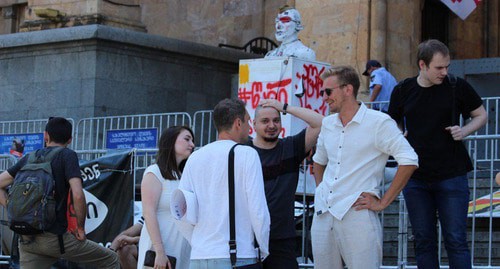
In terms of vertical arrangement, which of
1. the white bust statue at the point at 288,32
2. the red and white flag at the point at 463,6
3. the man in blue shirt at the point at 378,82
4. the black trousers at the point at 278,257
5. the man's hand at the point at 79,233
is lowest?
the black trousers at the point at 278,257

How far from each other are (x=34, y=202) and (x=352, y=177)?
3.16m

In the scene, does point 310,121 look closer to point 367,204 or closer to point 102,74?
point 367,204

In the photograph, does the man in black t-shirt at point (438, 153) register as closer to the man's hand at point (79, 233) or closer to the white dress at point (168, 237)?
the white dress at point (168, 237)

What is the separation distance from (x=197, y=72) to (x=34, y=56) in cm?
289

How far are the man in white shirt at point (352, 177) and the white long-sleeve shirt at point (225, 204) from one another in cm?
75

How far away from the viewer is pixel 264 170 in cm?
927

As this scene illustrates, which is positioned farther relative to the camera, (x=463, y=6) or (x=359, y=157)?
(x=463, y=6)

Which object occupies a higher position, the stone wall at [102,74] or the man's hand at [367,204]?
the stone wall at [102,74]

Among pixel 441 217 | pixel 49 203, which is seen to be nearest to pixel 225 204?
pixel 441 217

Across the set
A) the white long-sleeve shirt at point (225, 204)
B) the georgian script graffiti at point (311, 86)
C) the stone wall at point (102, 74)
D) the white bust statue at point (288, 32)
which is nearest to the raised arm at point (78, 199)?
the white long-sleeve shirt at point (225, 204)

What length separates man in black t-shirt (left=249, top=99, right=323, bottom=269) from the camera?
29.6ft

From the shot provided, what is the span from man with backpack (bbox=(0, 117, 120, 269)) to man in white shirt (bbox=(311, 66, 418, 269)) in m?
2.63

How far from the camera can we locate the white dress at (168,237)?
361 inches

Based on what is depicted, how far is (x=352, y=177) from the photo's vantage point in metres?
8.80
